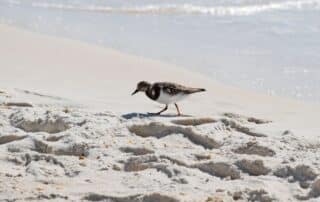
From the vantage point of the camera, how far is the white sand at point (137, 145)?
16.9 feet

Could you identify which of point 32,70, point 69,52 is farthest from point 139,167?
point 69,52

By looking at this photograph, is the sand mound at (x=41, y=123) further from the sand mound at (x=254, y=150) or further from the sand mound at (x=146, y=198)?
the sand mound at (x=146, y=198)

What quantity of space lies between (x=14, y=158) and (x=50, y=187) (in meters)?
0.65

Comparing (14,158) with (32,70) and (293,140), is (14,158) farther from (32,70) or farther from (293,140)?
(32,70)

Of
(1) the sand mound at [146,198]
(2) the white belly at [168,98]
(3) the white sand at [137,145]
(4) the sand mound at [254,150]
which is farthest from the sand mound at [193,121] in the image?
(1) the sand mound at [146,198]

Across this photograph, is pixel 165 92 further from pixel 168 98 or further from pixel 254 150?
pixel 254 150

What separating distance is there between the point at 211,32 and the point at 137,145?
839 centimetres

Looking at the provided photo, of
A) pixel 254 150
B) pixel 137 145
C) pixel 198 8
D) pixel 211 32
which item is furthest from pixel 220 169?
pixel 198 8

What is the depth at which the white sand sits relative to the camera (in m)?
5.14

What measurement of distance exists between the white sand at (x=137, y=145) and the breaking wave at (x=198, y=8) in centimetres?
814

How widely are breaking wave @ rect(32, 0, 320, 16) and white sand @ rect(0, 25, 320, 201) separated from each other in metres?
8.14

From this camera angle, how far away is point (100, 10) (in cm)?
1705

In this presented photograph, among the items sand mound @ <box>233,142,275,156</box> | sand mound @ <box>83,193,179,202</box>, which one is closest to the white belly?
sand mound @ <box>233,142,275,156</box>

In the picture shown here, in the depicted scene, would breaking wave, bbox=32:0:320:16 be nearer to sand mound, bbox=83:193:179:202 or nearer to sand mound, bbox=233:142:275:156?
sand mound, bbox=233:142:275:156
